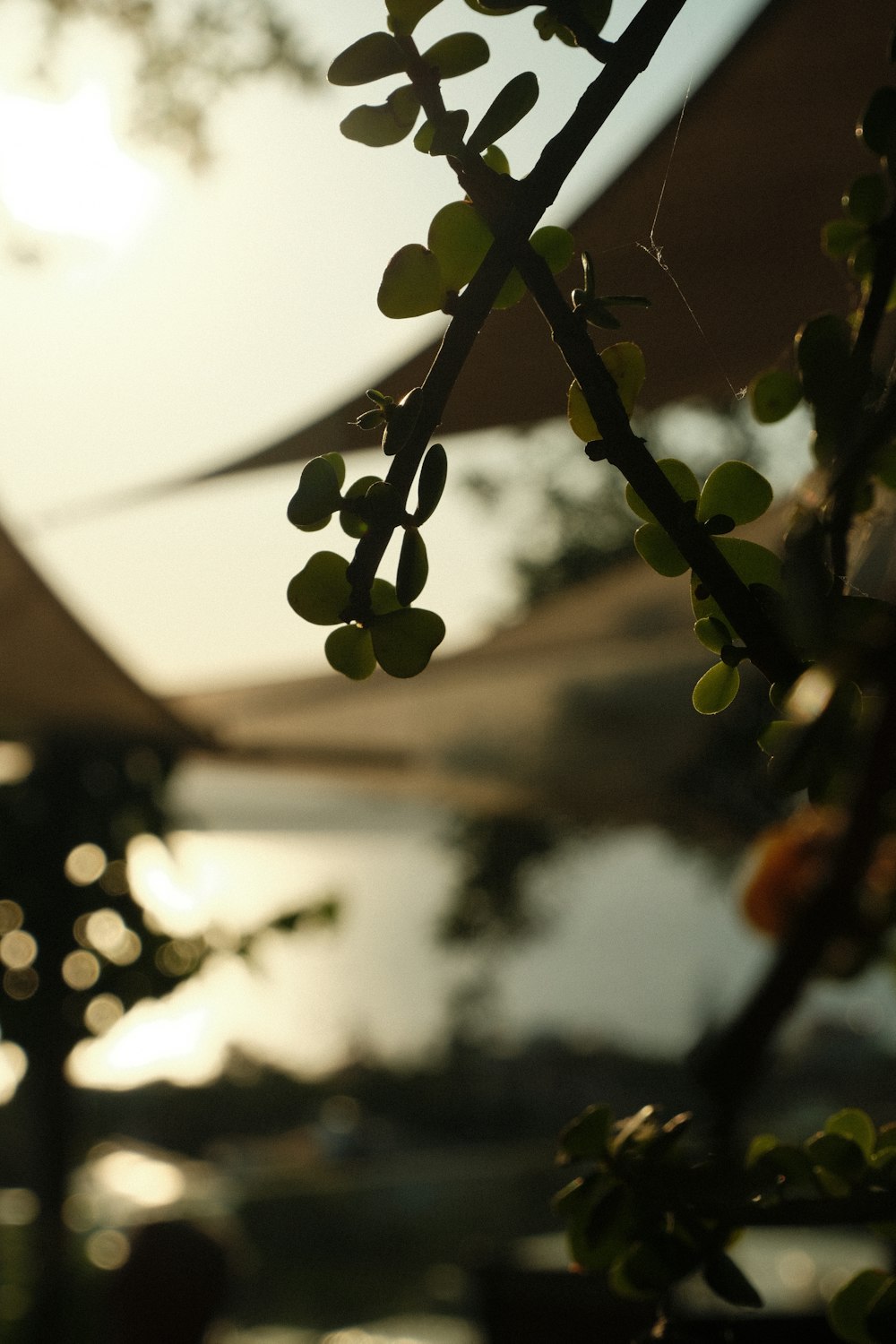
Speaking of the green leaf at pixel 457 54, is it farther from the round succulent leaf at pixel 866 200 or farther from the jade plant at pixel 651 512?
the round succulent leaf at pixel 866 200

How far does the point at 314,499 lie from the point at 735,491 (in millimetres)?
135

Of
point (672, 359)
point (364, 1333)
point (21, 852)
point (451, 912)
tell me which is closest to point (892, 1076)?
point (451, 912)

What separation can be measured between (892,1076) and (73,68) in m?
4.69

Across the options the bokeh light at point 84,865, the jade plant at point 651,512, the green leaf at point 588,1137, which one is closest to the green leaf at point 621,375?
the jade plant at point 651,512

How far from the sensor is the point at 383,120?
11.4 inches

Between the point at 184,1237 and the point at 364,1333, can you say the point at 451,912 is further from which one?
the point at 184,1237

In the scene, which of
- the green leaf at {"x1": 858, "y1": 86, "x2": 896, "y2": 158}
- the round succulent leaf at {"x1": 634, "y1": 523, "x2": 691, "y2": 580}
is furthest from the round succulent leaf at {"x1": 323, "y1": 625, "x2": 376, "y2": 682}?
the green leaf at {"x1": 858, "y1": 86, "x2": 896, "y2": 158}

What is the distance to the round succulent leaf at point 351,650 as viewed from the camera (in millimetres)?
288

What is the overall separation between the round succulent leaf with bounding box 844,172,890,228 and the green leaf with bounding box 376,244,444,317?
0.15 metres

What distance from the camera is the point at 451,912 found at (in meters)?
5.20

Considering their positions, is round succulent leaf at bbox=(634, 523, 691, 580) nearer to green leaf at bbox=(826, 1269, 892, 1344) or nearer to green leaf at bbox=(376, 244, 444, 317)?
green leaf at bbox=(376, 244, 444, 317)

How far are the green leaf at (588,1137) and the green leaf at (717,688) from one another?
0.15 m

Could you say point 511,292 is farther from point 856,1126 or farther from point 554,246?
point 856,1126

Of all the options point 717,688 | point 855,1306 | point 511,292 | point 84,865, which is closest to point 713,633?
point 717,688
